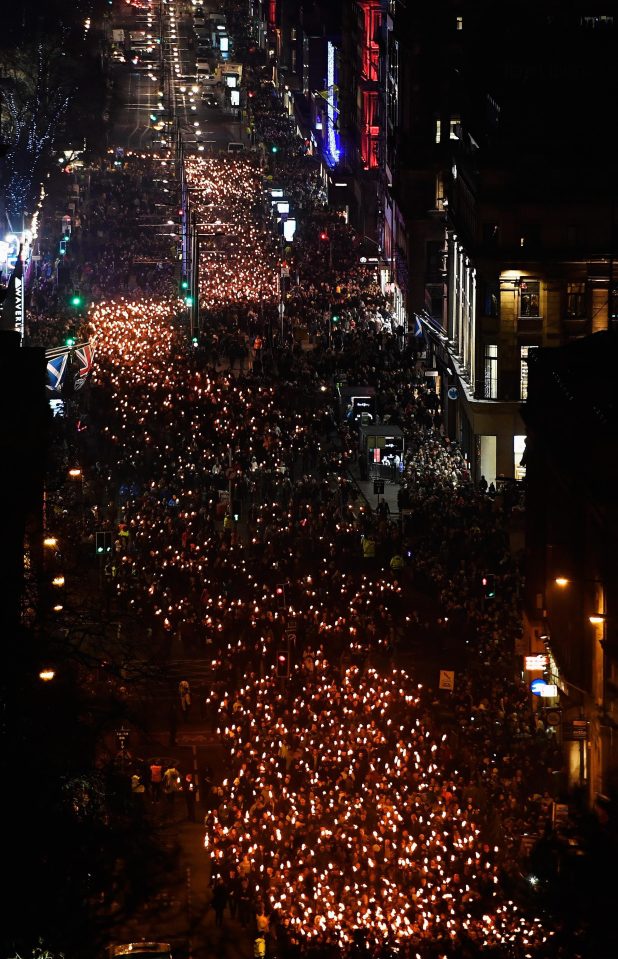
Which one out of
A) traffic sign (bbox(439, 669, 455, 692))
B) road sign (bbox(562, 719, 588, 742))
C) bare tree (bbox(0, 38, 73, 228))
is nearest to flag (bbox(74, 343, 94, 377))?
traffic sign (bbox(439, 669, 455, 692))

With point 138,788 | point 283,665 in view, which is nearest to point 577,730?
point 138,788

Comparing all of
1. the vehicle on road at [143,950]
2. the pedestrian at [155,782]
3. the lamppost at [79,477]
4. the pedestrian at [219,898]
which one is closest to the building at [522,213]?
the lamppost at [79,477]

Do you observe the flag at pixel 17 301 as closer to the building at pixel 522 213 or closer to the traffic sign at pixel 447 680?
the building at pixel 522 213

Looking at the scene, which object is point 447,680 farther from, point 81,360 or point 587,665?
point 81,360

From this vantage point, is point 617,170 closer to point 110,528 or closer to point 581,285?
point 581,285

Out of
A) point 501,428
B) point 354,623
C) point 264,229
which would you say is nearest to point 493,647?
point 354,623
